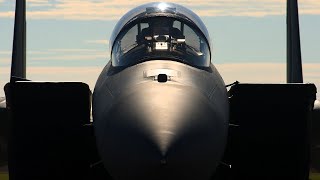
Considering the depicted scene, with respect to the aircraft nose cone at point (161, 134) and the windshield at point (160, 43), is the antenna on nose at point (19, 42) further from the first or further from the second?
the aircraft nose cone at point (161, 134)

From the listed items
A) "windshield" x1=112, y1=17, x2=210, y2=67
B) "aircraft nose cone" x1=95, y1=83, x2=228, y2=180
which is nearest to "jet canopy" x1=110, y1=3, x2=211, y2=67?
"windshield" x1=112, y1=17, x2=210, y2=67

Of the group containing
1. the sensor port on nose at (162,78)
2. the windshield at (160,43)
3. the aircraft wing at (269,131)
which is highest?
the windshield at (160,43)

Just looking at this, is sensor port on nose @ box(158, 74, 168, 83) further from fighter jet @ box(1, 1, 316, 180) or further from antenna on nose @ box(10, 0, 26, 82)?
antenna on nose @ box(10, 0, 26, 82)

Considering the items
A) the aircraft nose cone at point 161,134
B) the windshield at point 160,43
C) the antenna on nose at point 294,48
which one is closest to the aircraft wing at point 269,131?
the windshield at point 160,43

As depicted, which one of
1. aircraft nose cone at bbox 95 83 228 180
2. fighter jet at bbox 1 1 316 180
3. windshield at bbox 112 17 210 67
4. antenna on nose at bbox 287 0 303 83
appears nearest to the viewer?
aircraft nose cone at bbox 95 83 228 180

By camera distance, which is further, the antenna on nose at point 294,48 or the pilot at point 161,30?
the antenna on nose at point 294,48

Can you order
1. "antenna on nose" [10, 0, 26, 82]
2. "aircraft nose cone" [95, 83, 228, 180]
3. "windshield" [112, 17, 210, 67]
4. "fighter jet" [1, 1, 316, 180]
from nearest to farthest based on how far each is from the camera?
"aircraft nose cone" [95, 83, 228, 180]
"fighter jet" [1, 1, 316, 180]
"windshield" [112, 17, 210, 67]
"antenna on nose" [10, 0, 26, 82]

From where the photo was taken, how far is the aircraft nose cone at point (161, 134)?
26.3 feet

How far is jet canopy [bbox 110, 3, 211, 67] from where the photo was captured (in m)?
10.3

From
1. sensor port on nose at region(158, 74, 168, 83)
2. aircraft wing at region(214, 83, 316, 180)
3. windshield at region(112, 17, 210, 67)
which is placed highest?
windshield at region(112, 17, 210, 67)

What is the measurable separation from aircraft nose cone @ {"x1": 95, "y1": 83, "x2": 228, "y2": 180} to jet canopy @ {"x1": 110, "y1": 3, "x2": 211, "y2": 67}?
1309 millimetres

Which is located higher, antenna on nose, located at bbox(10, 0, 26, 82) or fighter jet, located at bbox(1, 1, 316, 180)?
antenna on nose, located at bbox(10, 0, 26, 82)

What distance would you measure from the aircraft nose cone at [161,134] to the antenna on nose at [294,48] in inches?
320

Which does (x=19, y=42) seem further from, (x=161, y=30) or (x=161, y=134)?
(x=161, y=134)
